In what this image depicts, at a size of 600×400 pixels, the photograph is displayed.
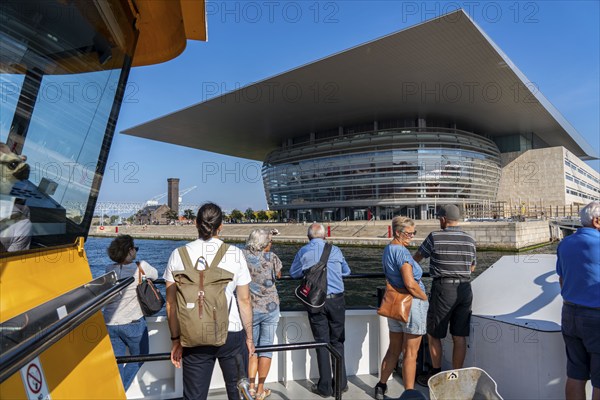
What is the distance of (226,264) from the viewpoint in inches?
75.5

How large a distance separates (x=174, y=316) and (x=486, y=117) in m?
53.6

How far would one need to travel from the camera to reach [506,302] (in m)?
3.04

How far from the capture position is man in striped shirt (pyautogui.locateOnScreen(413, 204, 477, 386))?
2.97 meters

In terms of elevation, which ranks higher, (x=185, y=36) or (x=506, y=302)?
(x=185, y=36)

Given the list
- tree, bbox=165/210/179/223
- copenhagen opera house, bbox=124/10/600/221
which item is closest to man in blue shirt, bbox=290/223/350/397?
copenhagen opera house, bbox=124/10/600/221

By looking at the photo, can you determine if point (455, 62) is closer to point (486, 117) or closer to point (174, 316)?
point (486, 117)

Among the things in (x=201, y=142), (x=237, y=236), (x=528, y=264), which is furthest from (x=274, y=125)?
(x=528, y=264)

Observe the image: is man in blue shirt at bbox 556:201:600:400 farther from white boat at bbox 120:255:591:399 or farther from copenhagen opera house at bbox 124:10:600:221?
copenhagen opera house at bbox 124:10:600:221

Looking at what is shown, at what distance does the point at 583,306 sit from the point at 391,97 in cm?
4261

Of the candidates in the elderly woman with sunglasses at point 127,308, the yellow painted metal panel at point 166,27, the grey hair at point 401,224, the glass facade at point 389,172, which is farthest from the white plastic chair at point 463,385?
the glass facade at point 389,172

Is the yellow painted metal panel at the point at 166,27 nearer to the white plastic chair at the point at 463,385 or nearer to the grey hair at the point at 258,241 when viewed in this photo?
the grey hair at the point at 258,241

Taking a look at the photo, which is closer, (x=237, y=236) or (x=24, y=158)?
(x=24, y=158)

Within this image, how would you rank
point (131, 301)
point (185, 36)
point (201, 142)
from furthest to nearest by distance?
point (201, 142) → point (131, 301) → point (185, 36)

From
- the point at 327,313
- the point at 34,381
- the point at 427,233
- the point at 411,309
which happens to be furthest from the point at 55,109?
the point at 427,233
